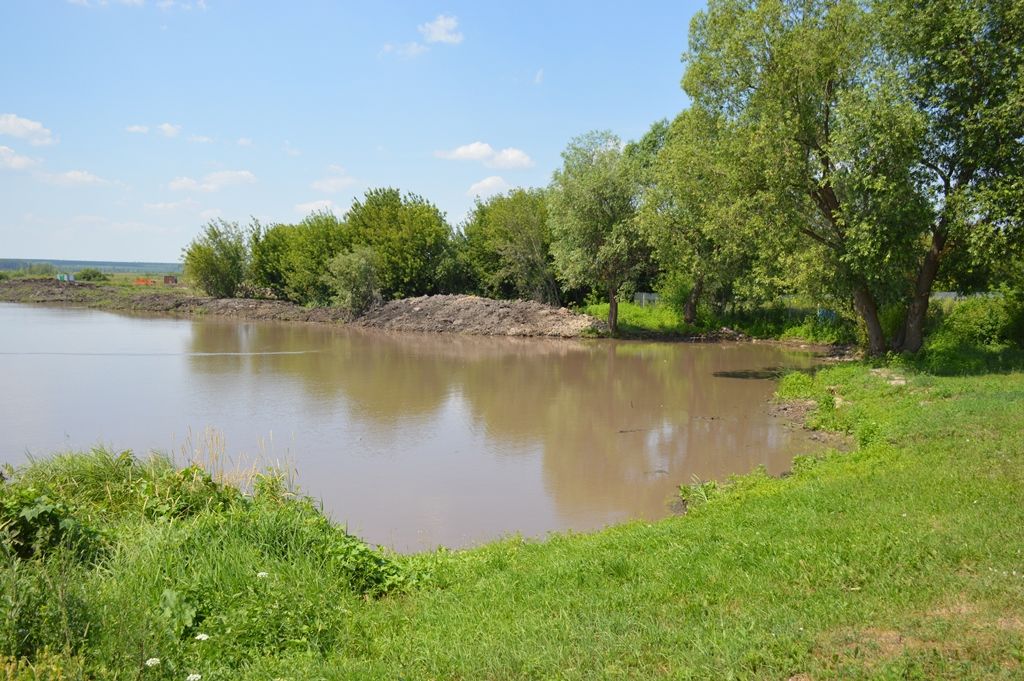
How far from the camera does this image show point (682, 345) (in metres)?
32.4

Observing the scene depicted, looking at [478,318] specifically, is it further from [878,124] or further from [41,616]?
[41,616]

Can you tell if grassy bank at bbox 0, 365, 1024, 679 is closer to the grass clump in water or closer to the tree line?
the grass clump in water

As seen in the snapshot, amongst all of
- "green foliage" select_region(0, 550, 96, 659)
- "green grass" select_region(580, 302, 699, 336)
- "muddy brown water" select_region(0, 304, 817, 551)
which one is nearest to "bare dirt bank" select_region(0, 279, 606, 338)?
"green grass" select_region(580, 302, 699, 336)

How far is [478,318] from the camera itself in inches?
1614

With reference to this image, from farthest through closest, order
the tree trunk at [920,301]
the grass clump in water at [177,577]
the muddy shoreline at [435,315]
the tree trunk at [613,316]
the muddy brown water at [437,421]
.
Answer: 1. the tree trunk at [613,316]
2. the muddy shoreline at [435,315]
3. the tree trunk at [920,301]
4. the muddy brown water at [437,421]
5. the grass clump in water at [177,577]

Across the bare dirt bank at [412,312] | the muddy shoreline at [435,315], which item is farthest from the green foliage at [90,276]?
the muddy shoreline at [435,315]

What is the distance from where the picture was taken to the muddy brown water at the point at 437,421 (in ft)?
35.4

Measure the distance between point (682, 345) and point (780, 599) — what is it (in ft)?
91.1

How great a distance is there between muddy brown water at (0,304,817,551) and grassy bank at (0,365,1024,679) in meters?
2.33

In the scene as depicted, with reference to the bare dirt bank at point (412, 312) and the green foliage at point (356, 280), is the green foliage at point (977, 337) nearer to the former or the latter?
the bare dirt bank at point (412, 312)

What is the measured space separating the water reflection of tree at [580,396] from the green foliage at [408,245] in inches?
474

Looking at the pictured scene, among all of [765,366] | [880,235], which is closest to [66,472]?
[880,235]

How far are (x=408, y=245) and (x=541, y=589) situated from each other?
4382 cm

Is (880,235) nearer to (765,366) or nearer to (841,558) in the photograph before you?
(765,366)
